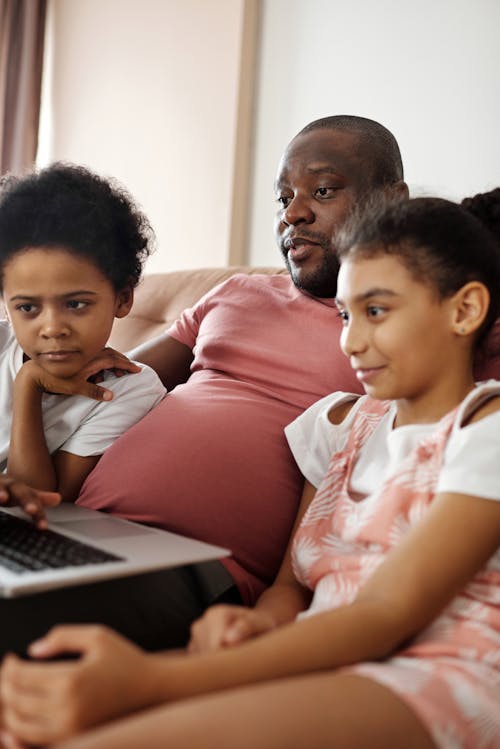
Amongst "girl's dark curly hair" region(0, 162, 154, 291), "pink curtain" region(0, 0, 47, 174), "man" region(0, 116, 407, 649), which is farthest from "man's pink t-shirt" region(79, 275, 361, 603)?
"pink curtain" region(0, 0, 47, 174)

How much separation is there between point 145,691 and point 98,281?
75cm

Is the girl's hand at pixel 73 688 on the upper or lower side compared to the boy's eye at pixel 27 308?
lower

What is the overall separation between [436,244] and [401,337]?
0.41 ft

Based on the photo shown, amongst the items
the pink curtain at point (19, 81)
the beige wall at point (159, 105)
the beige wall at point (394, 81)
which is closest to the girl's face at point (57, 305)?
the beige wall at point (394, 81)

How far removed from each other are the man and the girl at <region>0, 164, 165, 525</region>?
7cm

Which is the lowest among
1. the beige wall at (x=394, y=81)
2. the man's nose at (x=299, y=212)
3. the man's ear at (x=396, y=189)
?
the man's nose at (x=299, y=212)

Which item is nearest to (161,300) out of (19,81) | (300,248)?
(300,248)

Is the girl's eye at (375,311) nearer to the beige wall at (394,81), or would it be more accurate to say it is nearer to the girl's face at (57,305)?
the girl's face at (57,305)

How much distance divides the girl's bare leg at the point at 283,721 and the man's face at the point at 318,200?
847 mm

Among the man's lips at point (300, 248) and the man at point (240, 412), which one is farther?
the man's lips at point (300, 248)

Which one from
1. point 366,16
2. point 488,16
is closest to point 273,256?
point 366,16

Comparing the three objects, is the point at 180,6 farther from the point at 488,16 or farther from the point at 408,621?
the point at 408,621

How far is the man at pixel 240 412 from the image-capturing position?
105 cm

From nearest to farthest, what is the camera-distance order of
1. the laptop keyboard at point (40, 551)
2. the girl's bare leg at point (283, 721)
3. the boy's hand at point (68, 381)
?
the girl's bare leg at point (283, 721), the laptop keyboard at point (40, 551), the boy's hand at point (68, 381)
